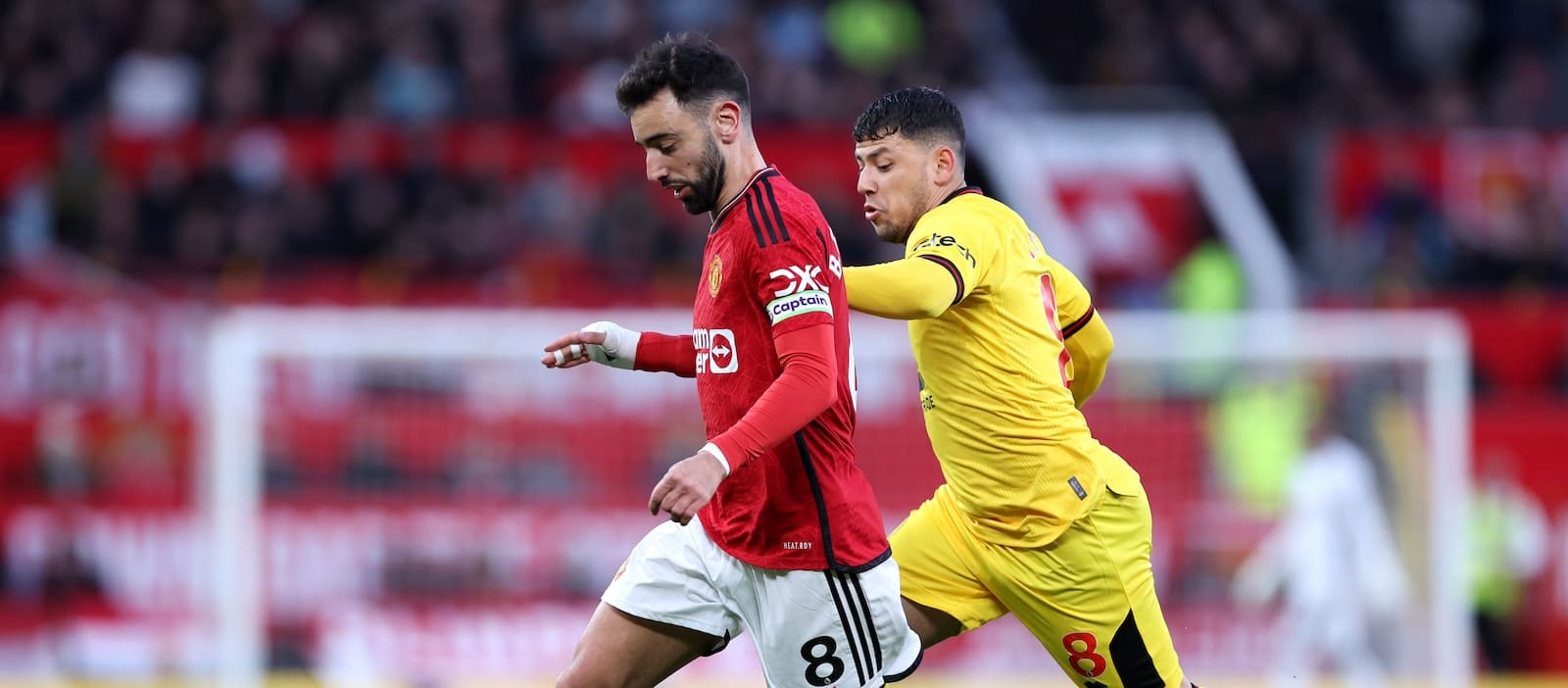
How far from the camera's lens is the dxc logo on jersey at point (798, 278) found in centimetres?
446

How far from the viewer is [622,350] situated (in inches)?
200

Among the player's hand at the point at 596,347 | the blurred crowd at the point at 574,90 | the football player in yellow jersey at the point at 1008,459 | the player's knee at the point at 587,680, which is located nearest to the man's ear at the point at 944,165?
the football player in yellow jersey at the point at 1008,459

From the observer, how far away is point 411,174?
1362cm

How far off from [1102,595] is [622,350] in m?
1.46

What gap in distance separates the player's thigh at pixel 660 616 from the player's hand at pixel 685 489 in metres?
0.78

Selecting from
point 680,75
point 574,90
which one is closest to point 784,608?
point 680,75

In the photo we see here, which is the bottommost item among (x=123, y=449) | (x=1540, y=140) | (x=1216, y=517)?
(x=1216, y=517)

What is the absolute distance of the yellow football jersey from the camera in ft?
16.7

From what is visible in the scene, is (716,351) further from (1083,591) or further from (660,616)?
(1083,591)

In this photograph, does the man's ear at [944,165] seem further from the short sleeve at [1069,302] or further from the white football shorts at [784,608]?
the white football shorts at [784,608]

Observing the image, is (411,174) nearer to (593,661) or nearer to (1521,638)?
(1521,638)

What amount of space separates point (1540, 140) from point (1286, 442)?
6.38 m

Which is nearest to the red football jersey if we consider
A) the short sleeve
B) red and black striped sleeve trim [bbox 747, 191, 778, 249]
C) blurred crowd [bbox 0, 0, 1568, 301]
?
red and black striped sleeve trim [bbox 747, 191, 778, 249]

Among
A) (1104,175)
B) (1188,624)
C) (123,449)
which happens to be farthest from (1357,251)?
(123,449)
